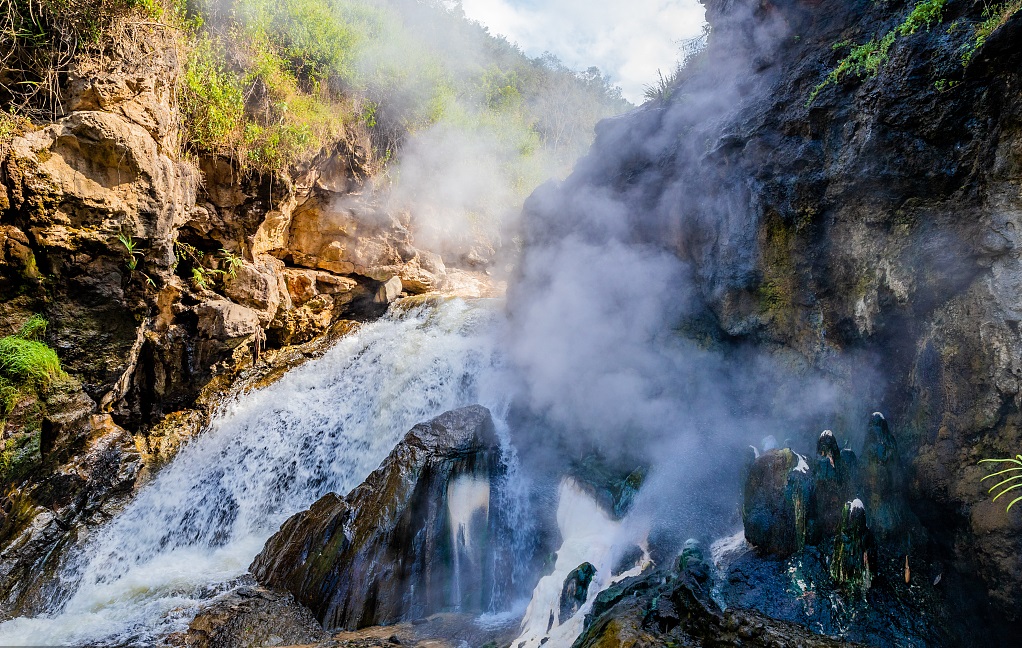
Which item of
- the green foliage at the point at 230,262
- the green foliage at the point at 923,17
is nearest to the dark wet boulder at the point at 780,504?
the green foliage at the point at 923,17

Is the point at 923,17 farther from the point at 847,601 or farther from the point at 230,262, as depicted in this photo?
the point at 230,262

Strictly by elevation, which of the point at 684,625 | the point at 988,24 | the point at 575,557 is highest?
the point at 988,24

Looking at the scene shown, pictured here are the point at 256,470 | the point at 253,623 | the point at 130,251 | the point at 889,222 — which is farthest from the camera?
the point at 256,470

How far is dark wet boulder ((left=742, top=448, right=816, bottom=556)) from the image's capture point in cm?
289

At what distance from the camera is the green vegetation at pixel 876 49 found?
118 inches

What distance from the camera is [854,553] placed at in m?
2.56

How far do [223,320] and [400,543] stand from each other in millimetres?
4691

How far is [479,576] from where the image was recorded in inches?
170

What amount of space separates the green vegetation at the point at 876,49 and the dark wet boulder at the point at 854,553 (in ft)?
10.4

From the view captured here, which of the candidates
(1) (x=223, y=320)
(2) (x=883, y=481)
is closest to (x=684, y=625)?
(2) (x=883, y=481)

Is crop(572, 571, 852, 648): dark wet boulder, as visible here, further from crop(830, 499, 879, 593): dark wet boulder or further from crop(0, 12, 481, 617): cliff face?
crop(0, 12, 481, 617): cliff face

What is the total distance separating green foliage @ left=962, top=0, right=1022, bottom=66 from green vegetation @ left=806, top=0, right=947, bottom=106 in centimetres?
31

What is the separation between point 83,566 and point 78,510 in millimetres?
750

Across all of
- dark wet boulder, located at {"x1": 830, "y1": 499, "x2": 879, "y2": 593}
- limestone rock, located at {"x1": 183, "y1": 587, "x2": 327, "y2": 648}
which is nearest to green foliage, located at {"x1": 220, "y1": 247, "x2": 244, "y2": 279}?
limestone rock, located at {"x1": 183, "y1": 587, "x2": 327, "y2": 648}
